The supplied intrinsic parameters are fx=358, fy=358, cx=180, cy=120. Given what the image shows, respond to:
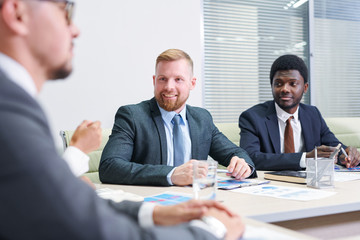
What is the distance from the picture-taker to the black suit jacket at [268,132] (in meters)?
2.54

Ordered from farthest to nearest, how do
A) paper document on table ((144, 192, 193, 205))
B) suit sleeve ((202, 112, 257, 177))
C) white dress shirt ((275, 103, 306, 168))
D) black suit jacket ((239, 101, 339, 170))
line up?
white dress shirt ((275, 103, 306, 168)) < black suit jacket ((239, 101, 339, 170)) < suit sleeve ((202, 112, 257, 177)) < paper document on table ((144, 192, 193, 205))

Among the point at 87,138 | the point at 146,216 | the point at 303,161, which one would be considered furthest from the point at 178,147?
the point at 146,216

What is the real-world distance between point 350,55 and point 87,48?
3387mm

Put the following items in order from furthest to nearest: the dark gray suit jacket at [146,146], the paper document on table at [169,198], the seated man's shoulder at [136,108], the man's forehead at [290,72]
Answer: the man's forehead at [290,72] < the seated man's shoulder at [136,108] < the dark gray suit jacket at [146,146] < the paper document on table at [169,198]

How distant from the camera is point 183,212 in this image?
29.8 inches

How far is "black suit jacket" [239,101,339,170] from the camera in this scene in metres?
2.54

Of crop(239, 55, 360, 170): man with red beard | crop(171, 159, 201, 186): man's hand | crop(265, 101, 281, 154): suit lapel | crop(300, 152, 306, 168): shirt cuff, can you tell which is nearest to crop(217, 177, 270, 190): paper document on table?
crop(171, 159, 201, 186): man's hand

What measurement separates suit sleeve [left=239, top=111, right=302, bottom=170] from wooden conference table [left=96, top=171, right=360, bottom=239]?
822 mm

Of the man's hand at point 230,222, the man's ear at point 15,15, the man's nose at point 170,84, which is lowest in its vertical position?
the man's hand at point 230,222

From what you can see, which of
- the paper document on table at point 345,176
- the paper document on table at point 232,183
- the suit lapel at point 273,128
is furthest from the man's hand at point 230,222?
the suit lapel at point 273,128

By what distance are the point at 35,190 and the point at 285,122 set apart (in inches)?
96.0

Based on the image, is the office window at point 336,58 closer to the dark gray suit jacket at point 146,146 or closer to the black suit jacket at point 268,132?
the black suit jacket at point 268,132

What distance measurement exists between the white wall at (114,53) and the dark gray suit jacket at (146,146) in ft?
4.10

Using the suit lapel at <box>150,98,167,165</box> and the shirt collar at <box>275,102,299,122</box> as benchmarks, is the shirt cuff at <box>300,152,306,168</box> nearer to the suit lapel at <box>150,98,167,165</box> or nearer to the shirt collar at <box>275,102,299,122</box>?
the shirt collar at <box>275,102,299,122</box>
